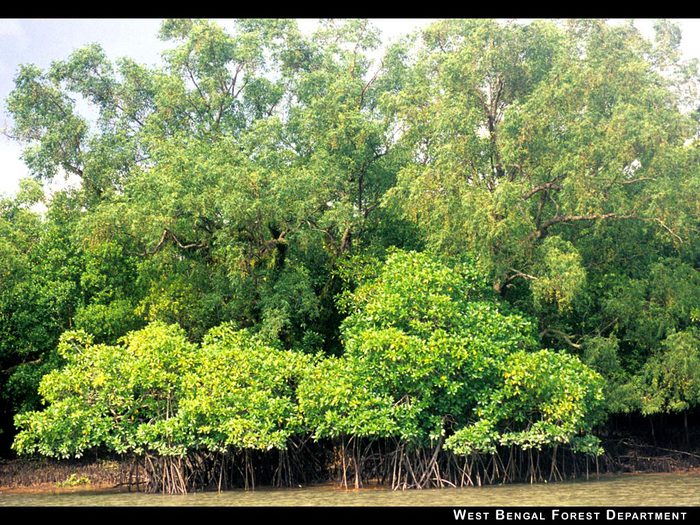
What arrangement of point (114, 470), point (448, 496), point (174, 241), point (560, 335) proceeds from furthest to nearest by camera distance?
1. point (174, 241)
2. point (114, 470)
3. point (560, 335)
4. point (448, 496)

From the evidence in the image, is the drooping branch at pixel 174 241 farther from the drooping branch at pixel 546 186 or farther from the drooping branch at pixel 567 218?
the drooping branch at pixel 567 218

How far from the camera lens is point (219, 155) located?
73.9 feet

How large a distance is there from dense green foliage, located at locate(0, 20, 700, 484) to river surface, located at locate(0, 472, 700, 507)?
1103mm

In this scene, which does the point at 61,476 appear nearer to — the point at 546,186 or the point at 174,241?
the point at 174,241

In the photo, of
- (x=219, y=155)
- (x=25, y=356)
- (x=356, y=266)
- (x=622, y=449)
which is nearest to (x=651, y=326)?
(x=622, y=449)

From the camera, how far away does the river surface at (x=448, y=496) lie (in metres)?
15.5

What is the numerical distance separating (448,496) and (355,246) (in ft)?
30.9

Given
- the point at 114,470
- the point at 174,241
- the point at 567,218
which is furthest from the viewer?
the point at 174,241

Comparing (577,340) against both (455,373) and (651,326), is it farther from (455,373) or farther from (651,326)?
(455,373)

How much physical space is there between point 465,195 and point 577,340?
6.15 metres

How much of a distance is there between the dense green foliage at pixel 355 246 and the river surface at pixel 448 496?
43.4 inches

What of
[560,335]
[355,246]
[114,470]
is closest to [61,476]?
[114,470]

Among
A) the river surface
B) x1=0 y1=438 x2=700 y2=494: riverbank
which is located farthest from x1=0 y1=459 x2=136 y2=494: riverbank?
the river surface

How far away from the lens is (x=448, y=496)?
1675 centimetres
